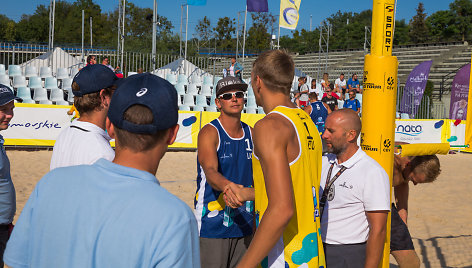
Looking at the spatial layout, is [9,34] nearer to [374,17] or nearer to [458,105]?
[458,105]

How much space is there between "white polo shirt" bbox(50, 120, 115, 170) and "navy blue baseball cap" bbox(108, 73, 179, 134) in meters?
1.01

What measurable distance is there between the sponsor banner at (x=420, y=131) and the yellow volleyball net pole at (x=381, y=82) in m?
15.0

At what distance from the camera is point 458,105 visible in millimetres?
17906

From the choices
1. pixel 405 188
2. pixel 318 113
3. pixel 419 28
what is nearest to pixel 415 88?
pixel 318 113

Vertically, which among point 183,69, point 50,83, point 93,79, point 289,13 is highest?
point 289,13

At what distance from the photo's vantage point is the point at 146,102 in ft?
4.75

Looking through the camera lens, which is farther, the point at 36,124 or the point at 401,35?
the point at 401,35

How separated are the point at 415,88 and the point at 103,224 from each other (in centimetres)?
2133

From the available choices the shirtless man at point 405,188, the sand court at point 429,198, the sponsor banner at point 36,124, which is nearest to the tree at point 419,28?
the sand court at point 429,198

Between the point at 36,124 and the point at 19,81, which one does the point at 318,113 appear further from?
the point at 19,81

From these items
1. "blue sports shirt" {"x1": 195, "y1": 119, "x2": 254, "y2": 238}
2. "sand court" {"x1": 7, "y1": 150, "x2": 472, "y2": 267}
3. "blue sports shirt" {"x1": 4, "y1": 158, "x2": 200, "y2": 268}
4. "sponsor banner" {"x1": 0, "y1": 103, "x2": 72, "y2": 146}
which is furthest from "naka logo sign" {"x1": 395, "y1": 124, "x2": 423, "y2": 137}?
"blue sports shirt" {"x1": 4, "y1": 158, "x2": 200, "y2": 268}

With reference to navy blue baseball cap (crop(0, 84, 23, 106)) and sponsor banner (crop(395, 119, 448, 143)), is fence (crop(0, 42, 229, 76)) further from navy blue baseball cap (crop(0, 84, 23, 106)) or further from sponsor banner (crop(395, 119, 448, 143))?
navy blue baseball cap (crop(0, 84, 23, 106))

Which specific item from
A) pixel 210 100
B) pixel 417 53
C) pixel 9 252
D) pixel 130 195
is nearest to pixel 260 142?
pixel 130 195

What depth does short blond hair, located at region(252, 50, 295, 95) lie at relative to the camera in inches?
95.5
